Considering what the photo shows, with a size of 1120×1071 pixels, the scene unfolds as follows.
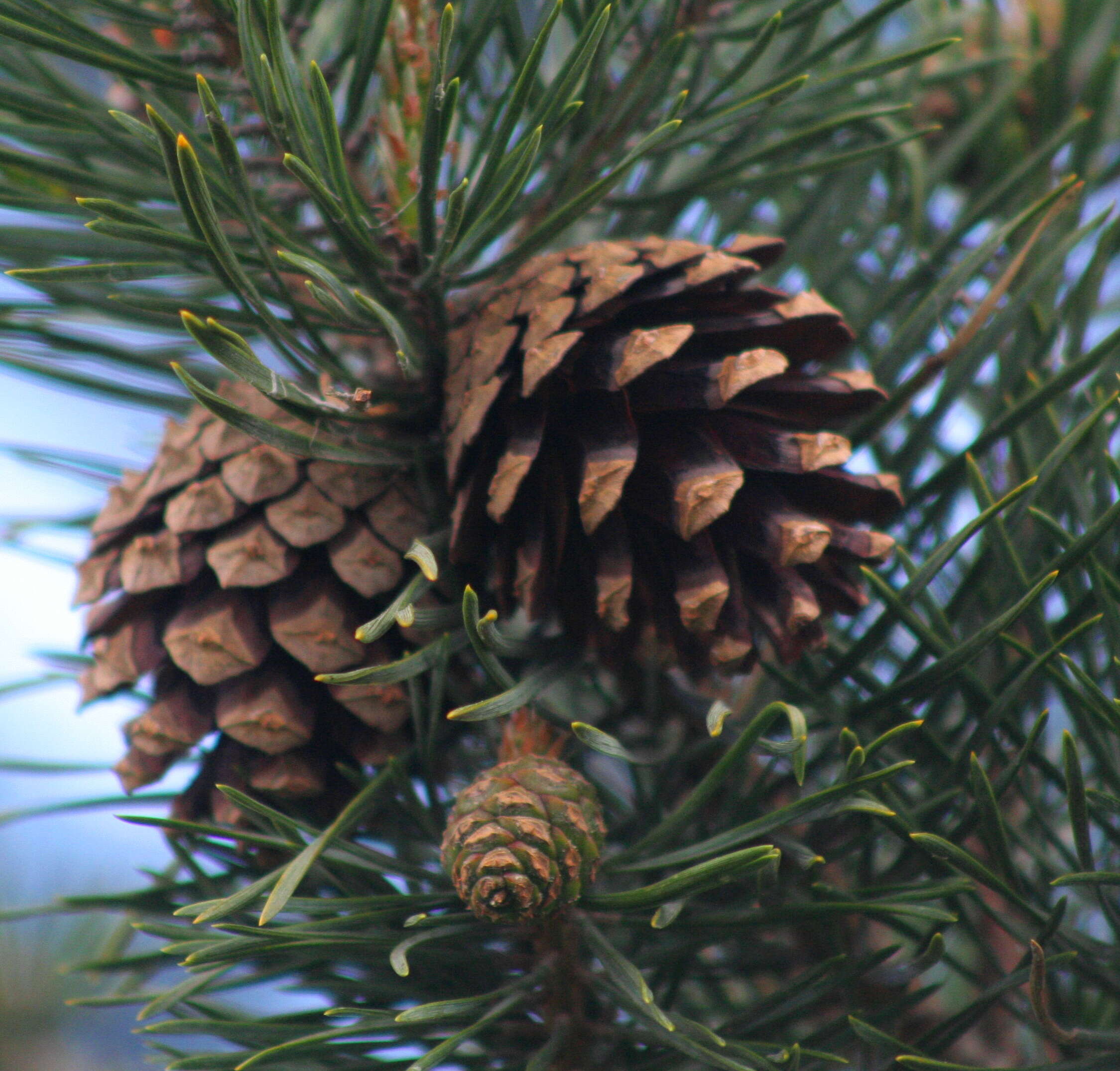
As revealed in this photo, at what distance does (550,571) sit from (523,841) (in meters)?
0.08

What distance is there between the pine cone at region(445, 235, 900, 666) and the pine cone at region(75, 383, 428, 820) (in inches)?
1.6

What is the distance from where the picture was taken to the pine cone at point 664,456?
30cm

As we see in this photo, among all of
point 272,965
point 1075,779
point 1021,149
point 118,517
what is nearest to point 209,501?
point 118,517

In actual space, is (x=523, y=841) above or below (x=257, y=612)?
below

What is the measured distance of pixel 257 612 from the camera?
0.34 meters

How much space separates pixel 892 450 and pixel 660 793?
0.75 feet

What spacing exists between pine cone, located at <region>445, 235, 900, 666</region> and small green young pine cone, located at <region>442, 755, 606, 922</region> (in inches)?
2.0

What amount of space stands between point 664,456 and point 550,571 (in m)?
0.05

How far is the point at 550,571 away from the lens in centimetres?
32

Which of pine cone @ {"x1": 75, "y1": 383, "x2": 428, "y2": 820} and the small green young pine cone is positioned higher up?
pine cone @ {"x1": 75, "y1": 383, "x2": 428, "y2": 820}

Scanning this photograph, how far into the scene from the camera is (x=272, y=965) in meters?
0.35

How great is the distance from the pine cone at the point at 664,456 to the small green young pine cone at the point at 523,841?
0.17ft

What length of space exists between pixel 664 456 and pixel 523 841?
0.40 feet

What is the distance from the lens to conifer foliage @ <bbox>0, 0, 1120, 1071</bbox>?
287mm
